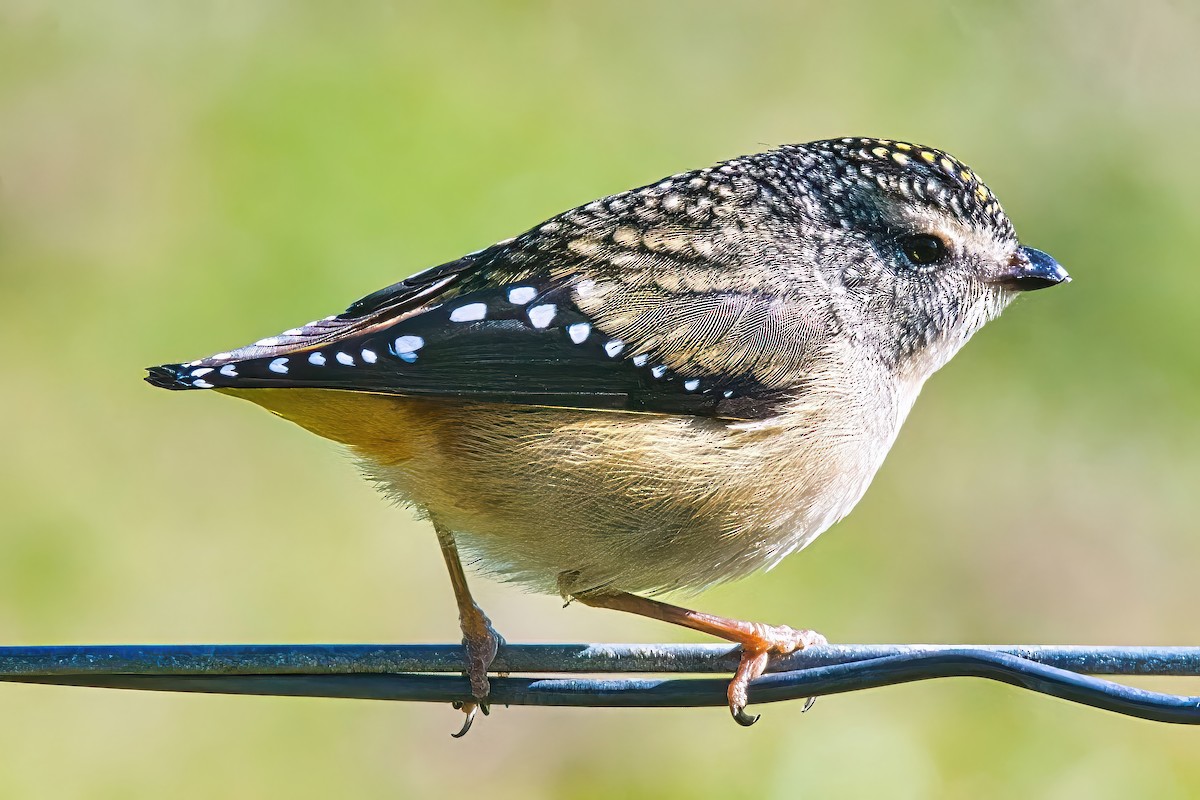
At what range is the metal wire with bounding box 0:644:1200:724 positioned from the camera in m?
3.47

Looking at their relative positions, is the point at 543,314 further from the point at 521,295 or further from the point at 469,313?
the point at 469,313

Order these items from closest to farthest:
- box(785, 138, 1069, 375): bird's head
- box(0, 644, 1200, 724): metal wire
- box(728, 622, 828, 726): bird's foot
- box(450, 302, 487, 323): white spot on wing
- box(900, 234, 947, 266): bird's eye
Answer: box(0, 644, 1200, 724): metal wire → box(450, 302, 487, 323): white spot on wing → box(728, 622, 828, 726): bird's foot → box(785, 138, 1069, 375): bird's head → box(900, 234, 947, 266): bird's eye

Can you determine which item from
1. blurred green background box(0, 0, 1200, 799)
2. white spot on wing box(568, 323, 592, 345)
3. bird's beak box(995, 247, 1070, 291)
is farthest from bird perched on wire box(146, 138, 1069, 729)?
blurred green background box(0, 0, 1200, 799)

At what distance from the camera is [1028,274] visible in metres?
5.28

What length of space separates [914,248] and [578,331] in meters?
1.39

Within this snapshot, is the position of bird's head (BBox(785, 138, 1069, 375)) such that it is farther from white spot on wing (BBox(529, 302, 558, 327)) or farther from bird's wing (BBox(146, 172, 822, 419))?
white spot on wing (BBox(529, 302, 558, 327))

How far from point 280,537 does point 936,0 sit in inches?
283

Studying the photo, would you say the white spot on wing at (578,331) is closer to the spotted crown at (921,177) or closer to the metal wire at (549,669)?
the metal wire at (549,669)

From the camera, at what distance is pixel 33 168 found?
10.5 m

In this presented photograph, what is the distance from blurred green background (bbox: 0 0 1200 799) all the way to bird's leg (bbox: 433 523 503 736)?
0.51m

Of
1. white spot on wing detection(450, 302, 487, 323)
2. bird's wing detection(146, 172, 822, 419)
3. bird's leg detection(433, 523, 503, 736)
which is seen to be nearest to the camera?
bird's wing detection(146, 172, 822, 419)

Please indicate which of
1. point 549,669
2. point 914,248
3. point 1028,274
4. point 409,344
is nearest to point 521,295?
point 409,344

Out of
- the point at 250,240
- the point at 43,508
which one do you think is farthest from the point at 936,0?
the point at 43,508

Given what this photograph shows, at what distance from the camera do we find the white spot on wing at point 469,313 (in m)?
4.61
